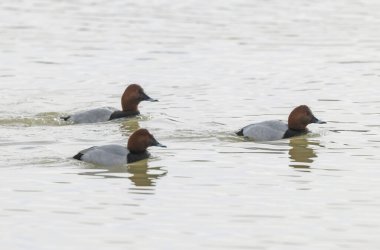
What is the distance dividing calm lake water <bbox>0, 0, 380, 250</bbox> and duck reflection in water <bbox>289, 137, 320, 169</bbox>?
0.04m

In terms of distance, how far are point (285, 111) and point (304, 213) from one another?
23.5 ft

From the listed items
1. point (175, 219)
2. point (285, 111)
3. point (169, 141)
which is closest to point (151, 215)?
point (175, 219)

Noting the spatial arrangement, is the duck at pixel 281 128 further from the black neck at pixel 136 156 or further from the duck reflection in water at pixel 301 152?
the black neck at pixel 136 156

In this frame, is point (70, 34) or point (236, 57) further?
point (70, 34)

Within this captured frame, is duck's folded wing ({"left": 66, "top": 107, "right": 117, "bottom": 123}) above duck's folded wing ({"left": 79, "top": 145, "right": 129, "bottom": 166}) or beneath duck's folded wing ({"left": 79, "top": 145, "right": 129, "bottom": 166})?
above

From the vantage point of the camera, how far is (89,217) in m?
12.1

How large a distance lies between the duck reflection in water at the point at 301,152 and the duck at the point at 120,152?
178cm

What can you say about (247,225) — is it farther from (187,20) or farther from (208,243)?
(187,20)

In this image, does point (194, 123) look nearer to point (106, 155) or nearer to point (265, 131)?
point (265, 131)

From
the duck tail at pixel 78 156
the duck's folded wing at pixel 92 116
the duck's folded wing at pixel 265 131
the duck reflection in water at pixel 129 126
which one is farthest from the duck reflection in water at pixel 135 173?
the duck's folded wing at pixel 92 116

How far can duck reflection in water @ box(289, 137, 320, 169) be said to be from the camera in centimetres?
1523

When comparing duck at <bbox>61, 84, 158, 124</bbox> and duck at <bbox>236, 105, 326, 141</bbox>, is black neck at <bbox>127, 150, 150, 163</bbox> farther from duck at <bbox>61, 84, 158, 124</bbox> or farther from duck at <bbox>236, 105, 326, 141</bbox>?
duck at <bbox>61, 84, 158, 124</bbox>

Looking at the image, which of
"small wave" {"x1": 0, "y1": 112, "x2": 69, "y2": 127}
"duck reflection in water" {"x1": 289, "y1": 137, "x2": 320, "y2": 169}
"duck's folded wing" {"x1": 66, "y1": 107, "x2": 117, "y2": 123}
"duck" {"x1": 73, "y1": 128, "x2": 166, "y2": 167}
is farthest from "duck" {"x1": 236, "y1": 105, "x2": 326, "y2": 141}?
"small wave" {"x1": 0, "y1": 112, "x2": 69, "y2": 127}

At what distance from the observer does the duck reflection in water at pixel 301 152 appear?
15227mm
